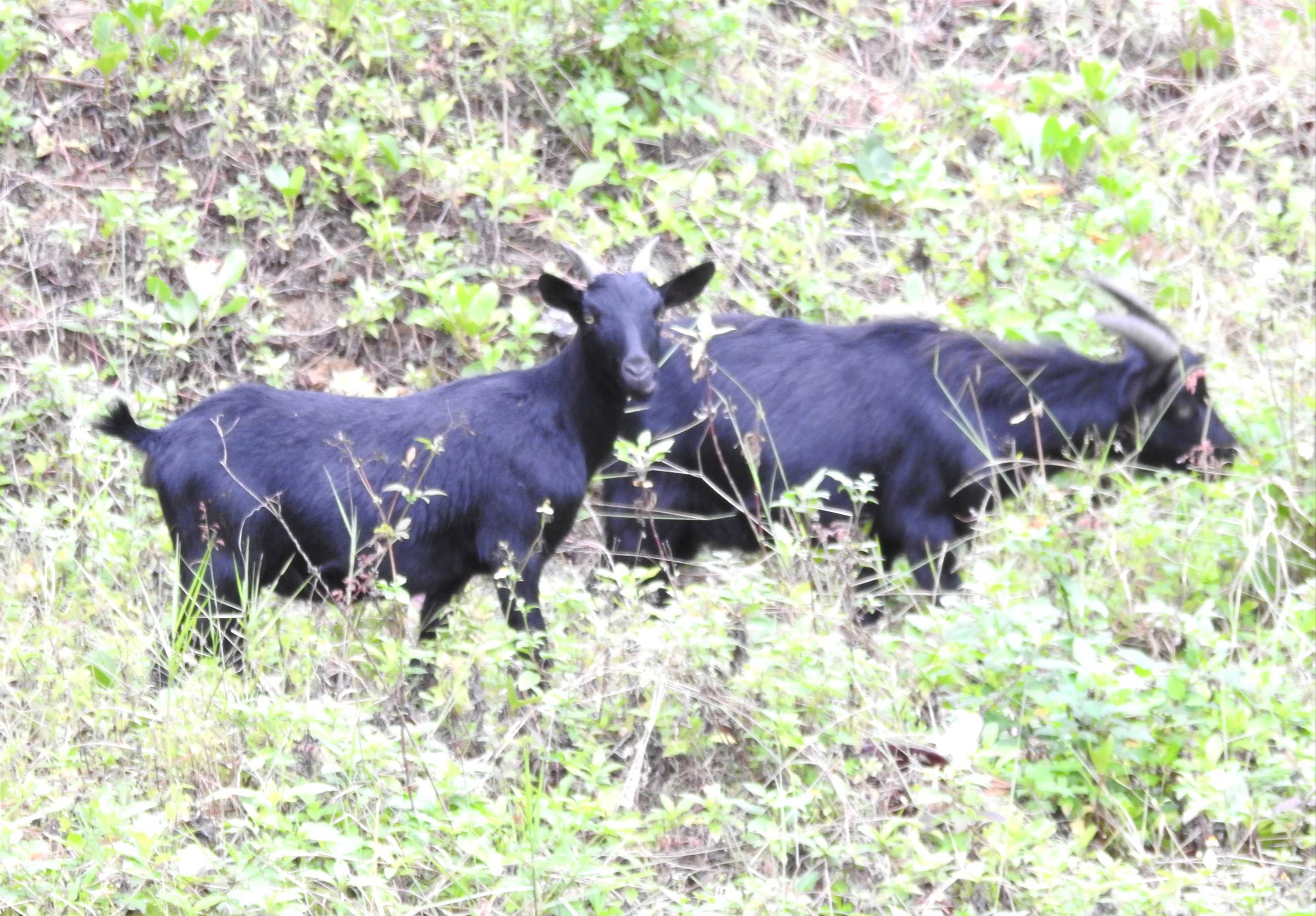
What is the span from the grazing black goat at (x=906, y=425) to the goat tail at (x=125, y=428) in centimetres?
175

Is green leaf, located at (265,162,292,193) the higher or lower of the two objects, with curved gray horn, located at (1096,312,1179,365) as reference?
lower

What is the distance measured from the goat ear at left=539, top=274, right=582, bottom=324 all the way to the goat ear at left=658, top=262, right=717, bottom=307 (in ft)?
0.98

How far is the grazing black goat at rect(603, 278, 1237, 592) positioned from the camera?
647 centimetres

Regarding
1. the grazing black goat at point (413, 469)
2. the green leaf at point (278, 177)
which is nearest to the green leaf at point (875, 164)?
the green leaf at point (278, 177)

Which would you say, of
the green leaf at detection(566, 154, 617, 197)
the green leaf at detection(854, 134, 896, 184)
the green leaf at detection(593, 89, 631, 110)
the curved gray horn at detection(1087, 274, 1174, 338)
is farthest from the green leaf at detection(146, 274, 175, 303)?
the curved gray horn at detection(1087, 274, 1174, 338)

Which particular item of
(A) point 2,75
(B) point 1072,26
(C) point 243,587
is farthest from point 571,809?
(B) point 1072,26

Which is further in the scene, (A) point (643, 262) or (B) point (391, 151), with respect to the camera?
(B) point (391, 151)

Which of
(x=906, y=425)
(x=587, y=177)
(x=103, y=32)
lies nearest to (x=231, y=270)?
(x=103, y=32)

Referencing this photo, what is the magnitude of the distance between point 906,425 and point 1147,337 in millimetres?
957

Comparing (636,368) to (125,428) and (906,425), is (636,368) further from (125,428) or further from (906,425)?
(125,428)

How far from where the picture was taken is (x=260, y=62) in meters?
8.59

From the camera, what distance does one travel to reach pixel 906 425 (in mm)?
6523

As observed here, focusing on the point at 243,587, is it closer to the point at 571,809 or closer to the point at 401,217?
the point at 571,809

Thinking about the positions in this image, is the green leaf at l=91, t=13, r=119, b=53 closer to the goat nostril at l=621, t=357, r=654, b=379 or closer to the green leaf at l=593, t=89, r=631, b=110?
the green leaf at l=593, t=89, r=631, b=110
